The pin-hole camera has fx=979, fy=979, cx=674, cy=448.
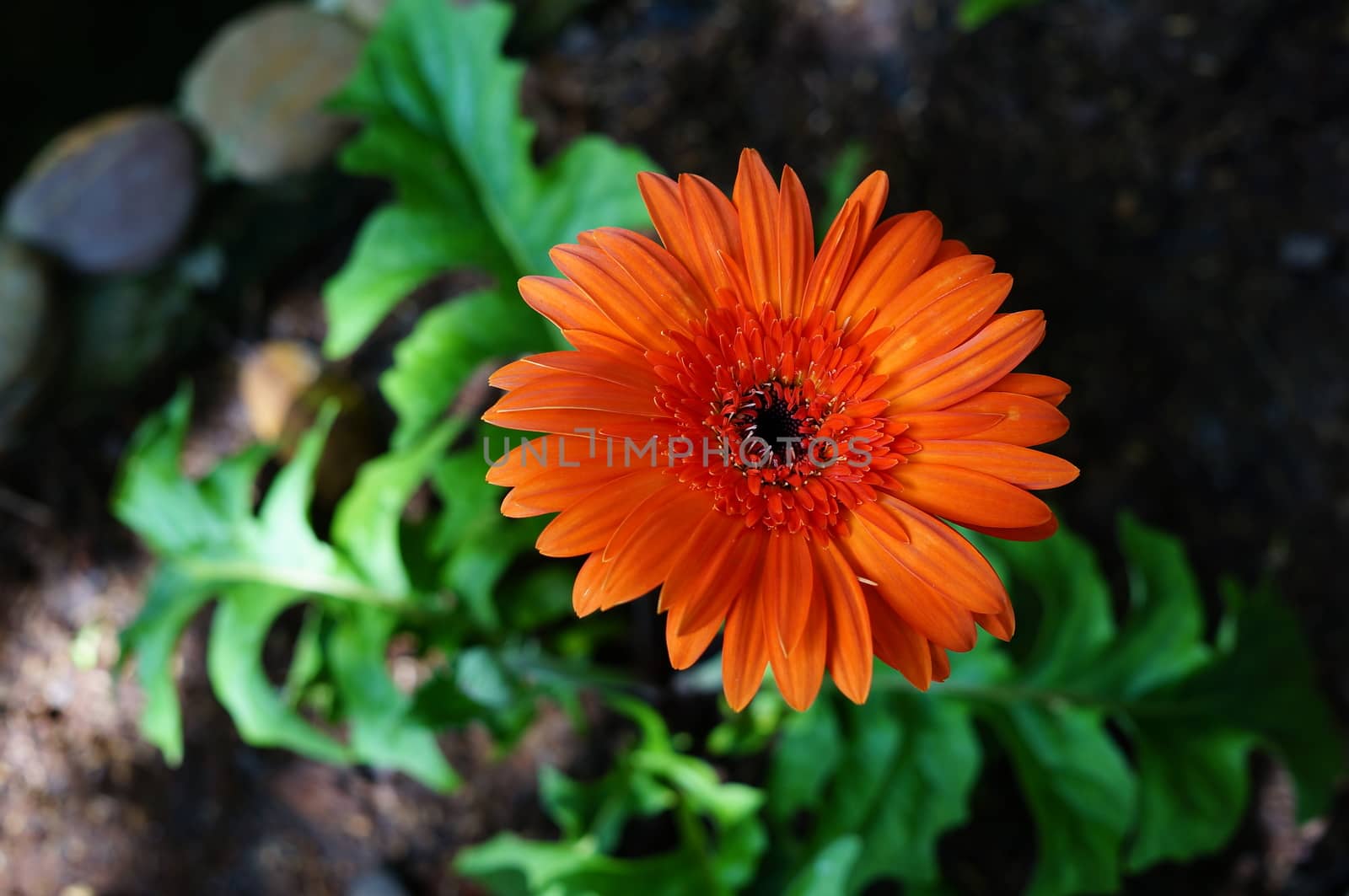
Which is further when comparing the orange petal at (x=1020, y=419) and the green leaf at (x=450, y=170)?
the green leaf at (x=450, y=170)

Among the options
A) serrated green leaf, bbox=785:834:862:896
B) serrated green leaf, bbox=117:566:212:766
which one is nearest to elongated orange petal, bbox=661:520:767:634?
serrated green leaf, bbox=785:834:862:896

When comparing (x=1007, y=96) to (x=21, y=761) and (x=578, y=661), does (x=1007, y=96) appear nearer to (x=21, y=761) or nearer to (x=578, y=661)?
(x=578, y=661)

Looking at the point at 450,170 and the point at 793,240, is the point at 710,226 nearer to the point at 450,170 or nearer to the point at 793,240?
the point at 793,240

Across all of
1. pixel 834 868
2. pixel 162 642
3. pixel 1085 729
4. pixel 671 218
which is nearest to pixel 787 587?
pixel 671 218

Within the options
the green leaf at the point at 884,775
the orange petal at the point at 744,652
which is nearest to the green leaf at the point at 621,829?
the green leaf at the point at 884,775

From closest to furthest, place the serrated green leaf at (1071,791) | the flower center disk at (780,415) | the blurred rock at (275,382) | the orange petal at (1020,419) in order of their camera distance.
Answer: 1. the orange petal at (1020,419)
2. the flower center disk at (780,415)
3. the serrated green leaf at (1071,791)
4. the blurred rock at (275,382)

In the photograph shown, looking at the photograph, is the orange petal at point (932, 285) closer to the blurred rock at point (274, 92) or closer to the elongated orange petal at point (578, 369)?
the elongated orange petal at point (578, 369)

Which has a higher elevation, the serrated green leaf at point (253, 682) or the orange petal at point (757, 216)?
the orange petal at point (757, 216)

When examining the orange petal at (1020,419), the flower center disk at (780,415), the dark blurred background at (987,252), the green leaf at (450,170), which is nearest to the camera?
the orange petal at (1020,419)

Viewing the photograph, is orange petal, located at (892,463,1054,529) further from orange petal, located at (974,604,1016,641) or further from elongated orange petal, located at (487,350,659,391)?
elongated orange petal, located at (487,350,659,391)
